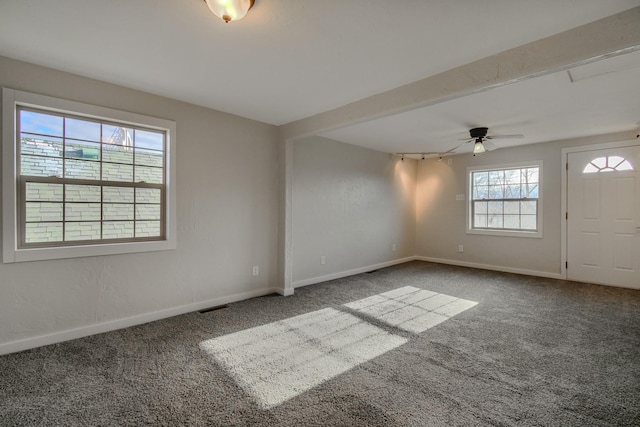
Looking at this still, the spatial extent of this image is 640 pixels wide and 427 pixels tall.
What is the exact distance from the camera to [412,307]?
3748 millimetres

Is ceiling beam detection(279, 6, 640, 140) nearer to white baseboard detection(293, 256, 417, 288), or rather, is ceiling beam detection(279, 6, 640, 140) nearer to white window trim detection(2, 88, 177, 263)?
white window trim detection(2, 88, 177, 263)

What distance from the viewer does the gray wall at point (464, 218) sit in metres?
5.23

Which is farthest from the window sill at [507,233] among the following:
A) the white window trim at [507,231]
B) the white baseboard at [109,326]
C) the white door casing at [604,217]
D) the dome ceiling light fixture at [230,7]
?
the dome ceiling light fixture at [230,7]

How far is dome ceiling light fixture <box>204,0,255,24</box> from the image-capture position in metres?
1.66

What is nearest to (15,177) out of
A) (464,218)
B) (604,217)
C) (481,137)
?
(481,137)

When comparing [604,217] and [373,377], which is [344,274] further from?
[604,217]

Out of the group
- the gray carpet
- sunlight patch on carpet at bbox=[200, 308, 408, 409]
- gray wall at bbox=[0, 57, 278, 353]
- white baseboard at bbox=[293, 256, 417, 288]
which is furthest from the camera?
white baseboard at bbox=[293, 256, 417, 288]

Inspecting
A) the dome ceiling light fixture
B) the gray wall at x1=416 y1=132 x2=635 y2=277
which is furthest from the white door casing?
the dome ceiling light fixture

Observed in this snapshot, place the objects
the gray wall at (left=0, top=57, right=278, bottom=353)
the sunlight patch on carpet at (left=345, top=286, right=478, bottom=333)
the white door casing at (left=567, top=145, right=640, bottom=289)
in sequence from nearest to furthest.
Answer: the gray wall at (left=0, top=57, right=278, bottom=353)
the sunlight patch on carpet at (left=345, top=286, right=478, bottom=333)
the white door casing at (left=567, top=145, right=640, bottom=289)

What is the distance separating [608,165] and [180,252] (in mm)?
6430

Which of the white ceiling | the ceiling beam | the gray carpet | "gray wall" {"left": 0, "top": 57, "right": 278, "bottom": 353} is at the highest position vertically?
the white ceiling

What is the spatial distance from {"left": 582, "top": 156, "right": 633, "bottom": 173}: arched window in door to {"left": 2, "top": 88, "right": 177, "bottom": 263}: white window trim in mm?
6287

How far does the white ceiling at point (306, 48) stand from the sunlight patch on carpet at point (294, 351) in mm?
2447

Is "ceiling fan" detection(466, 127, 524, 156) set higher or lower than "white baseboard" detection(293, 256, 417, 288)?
higher
